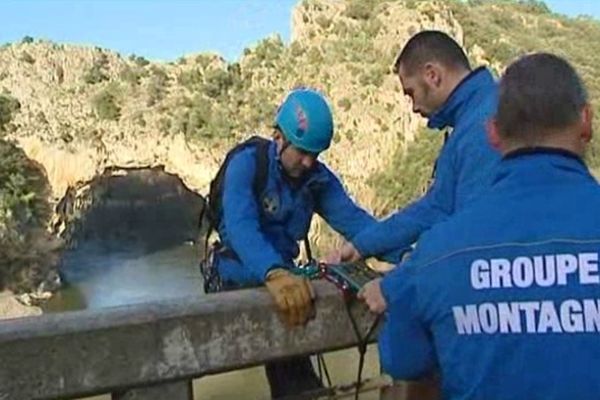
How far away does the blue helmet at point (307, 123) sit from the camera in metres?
3.77

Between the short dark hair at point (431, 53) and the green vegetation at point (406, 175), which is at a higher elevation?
the green vegetation at point (406, 175)

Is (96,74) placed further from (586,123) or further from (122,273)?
(586,123)

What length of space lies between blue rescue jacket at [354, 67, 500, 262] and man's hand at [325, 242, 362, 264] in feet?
A: 0.08

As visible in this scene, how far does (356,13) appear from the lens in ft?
204

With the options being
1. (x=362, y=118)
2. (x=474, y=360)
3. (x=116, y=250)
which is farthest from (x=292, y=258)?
(x=116, y=250)

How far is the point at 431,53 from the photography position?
375cm

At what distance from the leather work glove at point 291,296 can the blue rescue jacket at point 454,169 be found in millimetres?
496

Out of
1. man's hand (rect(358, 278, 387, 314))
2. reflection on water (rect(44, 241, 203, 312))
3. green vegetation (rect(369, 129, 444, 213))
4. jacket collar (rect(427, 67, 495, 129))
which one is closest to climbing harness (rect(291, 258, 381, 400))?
man's hand (rect(358, 278, 387, 314))

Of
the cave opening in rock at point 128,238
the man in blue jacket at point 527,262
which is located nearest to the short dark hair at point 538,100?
the man in blue jacket at point 527,262

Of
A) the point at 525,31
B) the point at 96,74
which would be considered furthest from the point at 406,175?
the point at 525,31

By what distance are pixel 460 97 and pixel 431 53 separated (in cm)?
23

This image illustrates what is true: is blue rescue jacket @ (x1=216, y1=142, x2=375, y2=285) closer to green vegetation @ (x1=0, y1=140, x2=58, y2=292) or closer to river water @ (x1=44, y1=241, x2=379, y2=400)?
river water @ (x1=44, y1=241, x2=379, y2=400)

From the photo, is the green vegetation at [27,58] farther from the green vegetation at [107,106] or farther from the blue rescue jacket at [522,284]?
the blue rescue jacket at [522,284]

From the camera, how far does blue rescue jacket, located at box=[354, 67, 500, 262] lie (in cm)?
321
